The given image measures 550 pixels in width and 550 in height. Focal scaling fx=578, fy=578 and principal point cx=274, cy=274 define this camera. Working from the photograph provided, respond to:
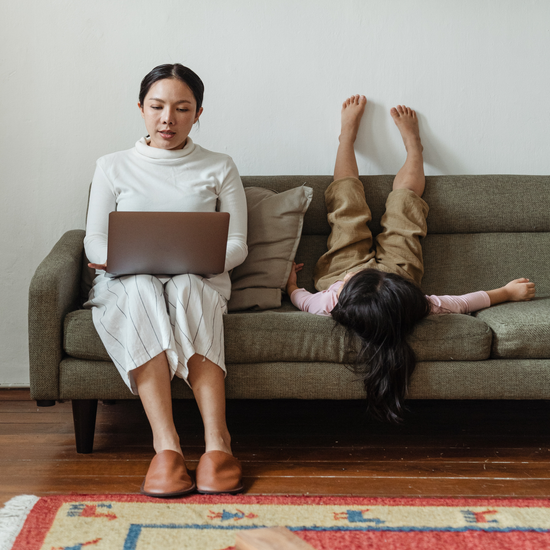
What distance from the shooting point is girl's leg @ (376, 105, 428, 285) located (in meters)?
2.00

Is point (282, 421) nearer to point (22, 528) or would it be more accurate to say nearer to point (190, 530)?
point (190, 530)

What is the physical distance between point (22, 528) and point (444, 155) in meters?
1.96

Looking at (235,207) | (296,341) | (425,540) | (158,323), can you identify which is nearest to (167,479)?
(158,323)

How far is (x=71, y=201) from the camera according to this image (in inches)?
89.2

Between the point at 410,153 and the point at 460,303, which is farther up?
the point at 410,153

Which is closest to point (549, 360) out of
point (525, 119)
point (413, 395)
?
point (413, 395)

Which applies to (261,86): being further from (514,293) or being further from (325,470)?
(325,470)

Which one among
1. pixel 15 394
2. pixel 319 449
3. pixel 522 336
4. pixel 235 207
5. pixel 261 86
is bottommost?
pixel 15 394

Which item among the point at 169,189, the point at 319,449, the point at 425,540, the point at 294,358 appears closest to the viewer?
the point at 425,540

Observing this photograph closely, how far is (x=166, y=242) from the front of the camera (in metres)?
1.49

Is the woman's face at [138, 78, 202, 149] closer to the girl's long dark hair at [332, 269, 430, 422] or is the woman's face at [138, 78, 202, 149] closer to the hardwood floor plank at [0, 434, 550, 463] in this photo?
the girl's long dark hair at [332, 269, 430, 422]

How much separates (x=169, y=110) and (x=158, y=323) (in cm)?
69

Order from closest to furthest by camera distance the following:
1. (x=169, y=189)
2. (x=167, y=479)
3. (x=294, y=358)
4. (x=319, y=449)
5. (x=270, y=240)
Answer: (x=167, y=479)
(x=294, y=358)
(x=319, y=449)
(x=169, y=189)
(x=270, y=240)

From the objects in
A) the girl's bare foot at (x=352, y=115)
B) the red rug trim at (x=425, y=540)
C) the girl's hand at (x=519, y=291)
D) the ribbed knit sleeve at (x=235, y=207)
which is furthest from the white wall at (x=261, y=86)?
the red rug trim at (x=425, y=540)
